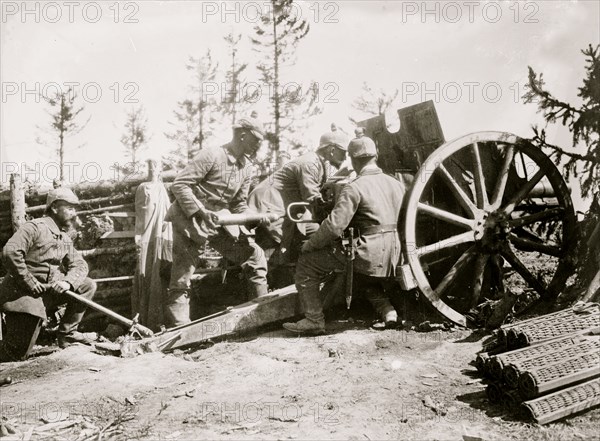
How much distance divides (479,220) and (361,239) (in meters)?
1.29

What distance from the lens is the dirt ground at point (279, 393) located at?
12.1 feet

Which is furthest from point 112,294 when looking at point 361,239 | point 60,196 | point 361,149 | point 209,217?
point 361,149

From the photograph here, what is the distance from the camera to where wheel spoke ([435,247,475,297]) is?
583cm

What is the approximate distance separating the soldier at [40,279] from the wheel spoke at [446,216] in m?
3.94

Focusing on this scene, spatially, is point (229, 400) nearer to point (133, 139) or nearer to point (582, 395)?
point (582, 395)

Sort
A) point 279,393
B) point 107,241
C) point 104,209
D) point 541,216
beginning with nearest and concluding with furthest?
point 279,393, point 541,216, point 107,241, point 104,209

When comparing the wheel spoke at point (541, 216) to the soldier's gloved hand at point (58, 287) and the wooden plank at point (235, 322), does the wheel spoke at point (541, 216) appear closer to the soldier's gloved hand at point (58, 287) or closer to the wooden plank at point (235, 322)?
the wooden plank at point (235, 322)

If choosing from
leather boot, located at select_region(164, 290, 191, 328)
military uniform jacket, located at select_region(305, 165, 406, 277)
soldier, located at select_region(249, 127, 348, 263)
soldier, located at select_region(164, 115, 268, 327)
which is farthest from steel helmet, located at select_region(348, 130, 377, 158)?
leather boot, located at select_region(164, 290, 191, 328)

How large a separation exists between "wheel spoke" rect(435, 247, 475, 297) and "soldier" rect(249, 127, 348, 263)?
1.84 m

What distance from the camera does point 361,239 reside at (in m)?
5.78

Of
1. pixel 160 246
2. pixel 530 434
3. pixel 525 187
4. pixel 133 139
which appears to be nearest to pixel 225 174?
pixel 160 246

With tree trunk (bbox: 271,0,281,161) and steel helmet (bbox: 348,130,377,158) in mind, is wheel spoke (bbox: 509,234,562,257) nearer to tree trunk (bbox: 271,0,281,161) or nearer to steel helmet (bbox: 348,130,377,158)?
steel helmet (bbox: 348,130,377,158)

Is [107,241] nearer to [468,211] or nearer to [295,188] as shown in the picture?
[295,188]

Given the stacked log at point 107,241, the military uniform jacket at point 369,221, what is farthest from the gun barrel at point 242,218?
the stacked log at point 107,241
